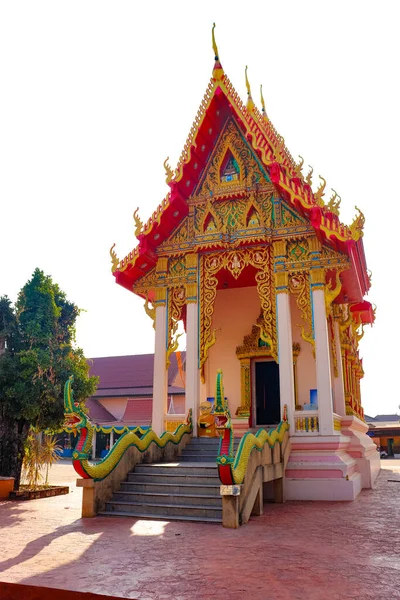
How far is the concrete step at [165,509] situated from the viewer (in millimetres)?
6152

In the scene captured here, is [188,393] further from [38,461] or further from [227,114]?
[227,114]

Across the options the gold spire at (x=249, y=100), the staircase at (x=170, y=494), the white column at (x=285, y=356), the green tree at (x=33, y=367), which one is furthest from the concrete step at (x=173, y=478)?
the gold spire at (x=249, y=100)

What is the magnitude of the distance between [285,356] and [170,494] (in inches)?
129

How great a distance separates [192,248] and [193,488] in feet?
15.6

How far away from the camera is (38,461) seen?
9.63 meters

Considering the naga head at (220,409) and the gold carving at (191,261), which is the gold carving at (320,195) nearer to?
Result: the gold carving at (191,261)

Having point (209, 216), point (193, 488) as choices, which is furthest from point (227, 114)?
point (193, 488)

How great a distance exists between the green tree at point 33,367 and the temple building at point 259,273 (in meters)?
1.50

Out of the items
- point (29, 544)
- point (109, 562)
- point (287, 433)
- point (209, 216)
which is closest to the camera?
point (109, 562)

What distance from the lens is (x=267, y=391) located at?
37.4 feet

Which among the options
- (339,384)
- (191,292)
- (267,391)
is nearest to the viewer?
(191,292)

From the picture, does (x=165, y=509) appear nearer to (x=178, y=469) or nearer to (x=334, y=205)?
(x=178, y=469)

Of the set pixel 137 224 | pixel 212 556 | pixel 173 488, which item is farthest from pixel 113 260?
pixel 212 556

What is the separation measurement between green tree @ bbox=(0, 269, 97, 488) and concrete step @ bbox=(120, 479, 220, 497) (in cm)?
274
